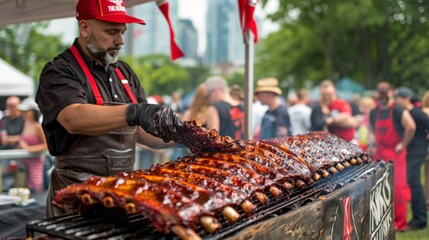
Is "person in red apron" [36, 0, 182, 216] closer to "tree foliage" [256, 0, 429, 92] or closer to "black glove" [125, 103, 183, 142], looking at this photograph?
"black glove" [125, 103, 183, 142]

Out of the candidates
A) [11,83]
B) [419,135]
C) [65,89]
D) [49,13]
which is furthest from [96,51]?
[11,83]

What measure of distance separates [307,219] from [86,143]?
1357 millimetres

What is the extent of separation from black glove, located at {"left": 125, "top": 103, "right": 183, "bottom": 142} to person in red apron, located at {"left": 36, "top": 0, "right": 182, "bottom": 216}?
207mm

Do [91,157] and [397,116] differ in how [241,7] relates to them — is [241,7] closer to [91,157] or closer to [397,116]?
[91,157]

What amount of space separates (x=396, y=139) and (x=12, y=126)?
6585 mm

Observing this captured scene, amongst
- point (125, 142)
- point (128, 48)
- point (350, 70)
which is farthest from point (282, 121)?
point (350, 70)

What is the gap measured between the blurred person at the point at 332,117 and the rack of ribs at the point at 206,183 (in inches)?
181

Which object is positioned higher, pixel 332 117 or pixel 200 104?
pixel 200 104

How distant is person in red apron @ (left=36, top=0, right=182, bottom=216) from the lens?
9.16 ft

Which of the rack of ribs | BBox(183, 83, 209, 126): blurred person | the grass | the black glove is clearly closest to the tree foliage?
the grass

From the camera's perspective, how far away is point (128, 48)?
56.1 feet

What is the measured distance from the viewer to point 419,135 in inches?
319

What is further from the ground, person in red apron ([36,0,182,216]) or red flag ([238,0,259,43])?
red flag ([238,0,259,43])

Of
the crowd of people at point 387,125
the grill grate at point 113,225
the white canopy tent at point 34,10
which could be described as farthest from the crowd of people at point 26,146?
the grill grate at point 113,225
